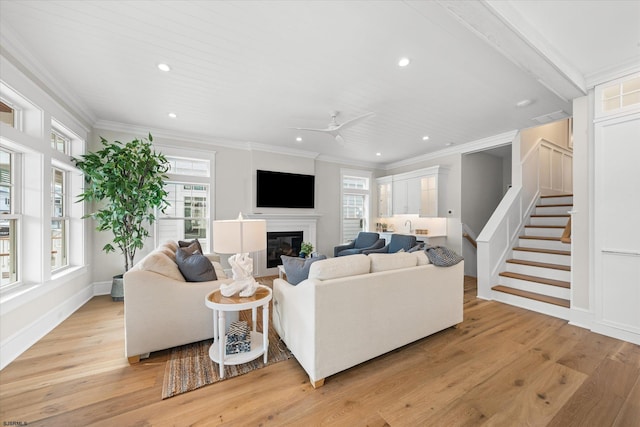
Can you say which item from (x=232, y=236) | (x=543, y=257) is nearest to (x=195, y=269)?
(x=232, y=236)

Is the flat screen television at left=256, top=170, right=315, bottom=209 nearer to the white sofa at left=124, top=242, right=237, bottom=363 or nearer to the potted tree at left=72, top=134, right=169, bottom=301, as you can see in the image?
the potted tree at left=72, top=134, right=169, bottom=301

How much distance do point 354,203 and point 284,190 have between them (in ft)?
6.88

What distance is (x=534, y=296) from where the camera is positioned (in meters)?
3.36

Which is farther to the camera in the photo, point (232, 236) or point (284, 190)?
point (284, 190)

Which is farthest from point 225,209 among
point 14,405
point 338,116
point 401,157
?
point 401,157

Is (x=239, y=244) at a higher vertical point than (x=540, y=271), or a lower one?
higher

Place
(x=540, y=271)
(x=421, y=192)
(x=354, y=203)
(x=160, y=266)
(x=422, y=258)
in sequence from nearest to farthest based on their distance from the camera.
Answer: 1. (x=160, y=266)
2. (x=422, y=258)
3. (x=540, y=271)
4. (x=421, y=192)
5. (x=354, y=203)

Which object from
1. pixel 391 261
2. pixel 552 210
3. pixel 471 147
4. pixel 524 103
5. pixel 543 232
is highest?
pixel 524 103

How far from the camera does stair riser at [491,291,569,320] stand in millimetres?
3066

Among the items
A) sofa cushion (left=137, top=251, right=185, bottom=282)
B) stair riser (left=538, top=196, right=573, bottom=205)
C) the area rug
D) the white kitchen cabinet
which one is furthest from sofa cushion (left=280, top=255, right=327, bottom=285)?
stair riser (left=538, top=196, right=573, bottom=205)

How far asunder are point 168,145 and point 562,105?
19.6 feet

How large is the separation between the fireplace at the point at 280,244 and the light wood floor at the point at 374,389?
2977mm

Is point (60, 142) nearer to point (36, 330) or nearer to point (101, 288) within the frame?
point (101, 288)

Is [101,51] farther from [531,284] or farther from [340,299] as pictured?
[531,284]
